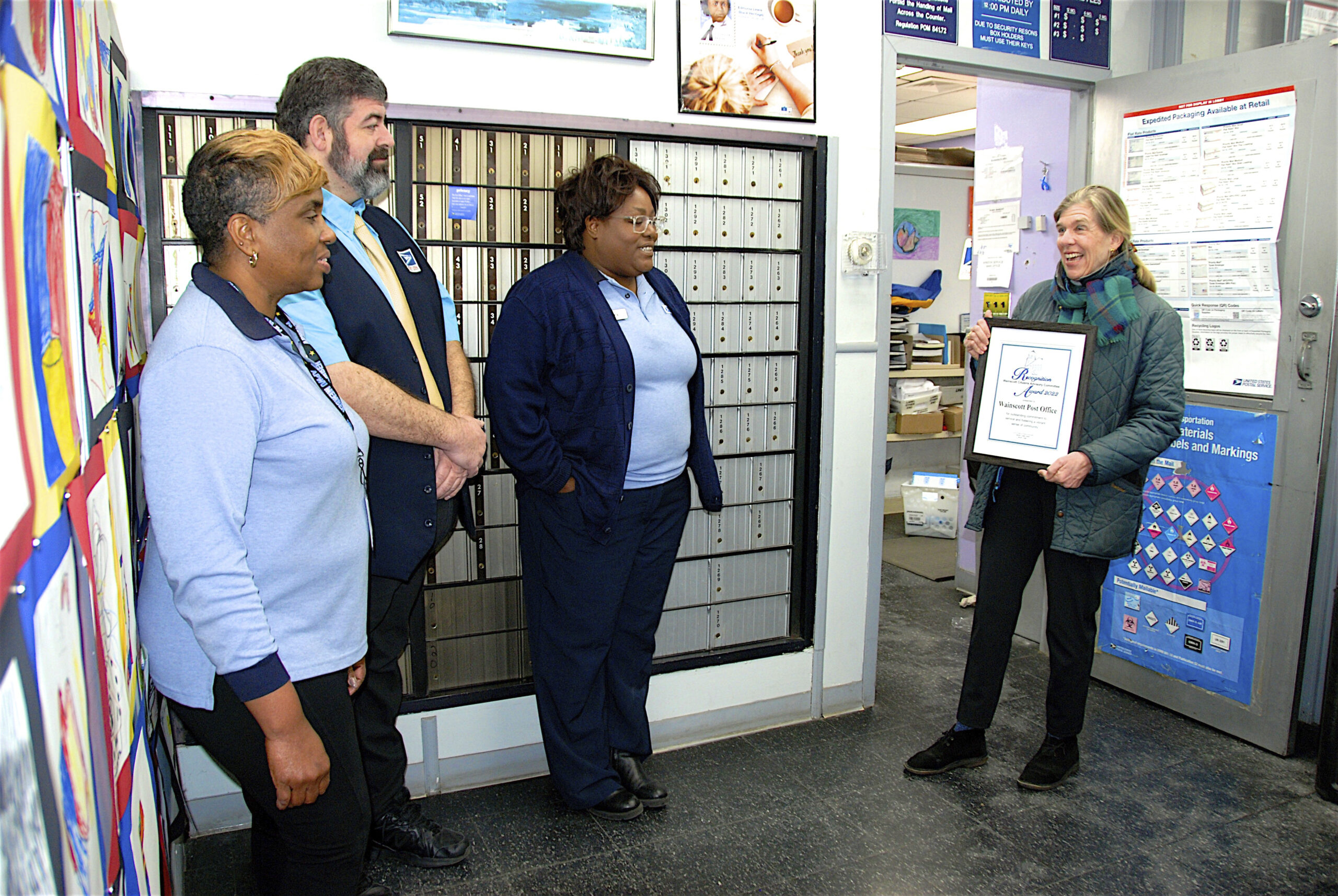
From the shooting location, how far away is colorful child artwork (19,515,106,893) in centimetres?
73

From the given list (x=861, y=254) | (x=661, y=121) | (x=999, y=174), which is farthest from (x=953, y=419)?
(x=661, y=121)

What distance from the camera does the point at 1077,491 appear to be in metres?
2.29

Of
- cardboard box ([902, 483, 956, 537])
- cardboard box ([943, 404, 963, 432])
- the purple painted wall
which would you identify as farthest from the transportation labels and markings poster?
Result: cardboard box ([943, 404, 963, 432])

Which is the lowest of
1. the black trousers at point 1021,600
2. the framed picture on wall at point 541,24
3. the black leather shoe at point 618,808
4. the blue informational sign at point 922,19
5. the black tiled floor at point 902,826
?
the black tiled floor at point 902,826

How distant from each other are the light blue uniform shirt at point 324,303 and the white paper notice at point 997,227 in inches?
105

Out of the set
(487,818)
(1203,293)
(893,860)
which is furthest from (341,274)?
(1203,293)

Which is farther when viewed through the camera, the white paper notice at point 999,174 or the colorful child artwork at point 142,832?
the white paper notice at point 999,174

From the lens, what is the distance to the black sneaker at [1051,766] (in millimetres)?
2410

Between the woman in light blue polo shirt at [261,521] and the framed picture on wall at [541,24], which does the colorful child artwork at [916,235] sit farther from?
the woman in light blue polo shirt at [261,521]

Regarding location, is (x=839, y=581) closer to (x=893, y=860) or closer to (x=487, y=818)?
(x=893, y=860)

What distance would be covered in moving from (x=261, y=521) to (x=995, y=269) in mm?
3207

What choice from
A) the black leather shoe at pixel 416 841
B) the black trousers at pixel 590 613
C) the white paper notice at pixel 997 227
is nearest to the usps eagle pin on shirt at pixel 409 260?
the black trousers at pixel 590 613

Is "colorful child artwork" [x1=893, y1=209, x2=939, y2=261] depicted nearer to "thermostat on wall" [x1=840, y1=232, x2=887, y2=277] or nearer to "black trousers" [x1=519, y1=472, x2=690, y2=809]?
"thermostat on wall" [x1=840, y1=232, x2=887, y2=277]

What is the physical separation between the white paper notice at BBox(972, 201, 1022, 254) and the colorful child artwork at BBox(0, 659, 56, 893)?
11.7 ft
